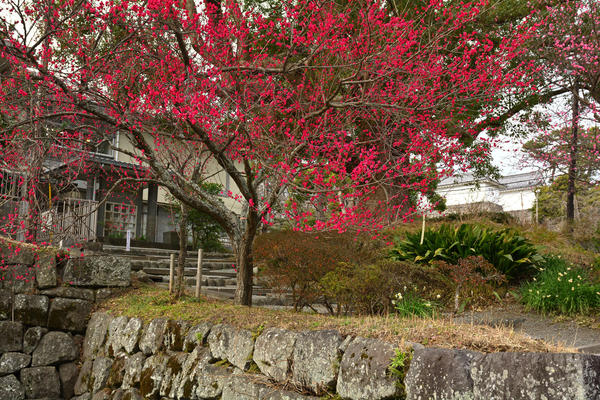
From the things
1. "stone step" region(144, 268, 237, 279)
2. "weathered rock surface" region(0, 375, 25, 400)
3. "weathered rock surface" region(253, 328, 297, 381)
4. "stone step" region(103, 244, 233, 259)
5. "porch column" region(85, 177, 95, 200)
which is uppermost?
"porch column" region(85, 177, 95, 200)

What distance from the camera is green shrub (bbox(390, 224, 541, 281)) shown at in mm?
8023

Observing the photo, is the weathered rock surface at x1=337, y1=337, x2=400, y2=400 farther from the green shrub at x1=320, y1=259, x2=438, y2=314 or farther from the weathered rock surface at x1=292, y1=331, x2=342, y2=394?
the green shrub at x1=320, y1=259, x2=438, y2=314

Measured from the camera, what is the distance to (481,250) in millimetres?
8070

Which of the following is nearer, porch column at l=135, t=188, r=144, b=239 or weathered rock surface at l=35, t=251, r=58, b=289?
weathered rock surface at l=35, t=251, r=58, b=289

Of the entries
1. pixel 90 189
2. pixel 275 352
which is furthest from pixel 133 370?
pixel 90 189

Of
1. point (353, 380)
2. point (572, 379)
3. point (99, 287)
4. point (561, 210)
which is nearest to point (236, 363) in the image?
point (353, 380)

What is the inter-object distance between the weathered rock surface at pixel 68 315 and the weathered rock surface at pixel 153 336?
176 cm

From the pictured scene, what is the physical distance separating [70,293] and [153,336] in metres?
2.22

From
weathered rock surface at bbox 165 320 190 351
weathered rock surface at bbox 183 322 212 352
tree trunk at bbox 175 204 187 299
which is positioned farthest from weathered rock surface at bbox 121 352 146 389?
tree trunk at bbox 175 204 187 299

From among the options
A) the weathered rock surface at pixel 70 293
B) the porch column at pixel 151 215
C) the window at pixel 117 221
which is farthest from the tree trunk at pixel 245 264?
the porch column at pixel 151 215

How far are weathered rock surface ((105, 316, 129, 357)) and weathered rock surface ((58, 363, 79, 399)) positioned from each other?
86 cm

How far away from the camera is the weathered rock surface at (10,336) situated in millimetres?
6758

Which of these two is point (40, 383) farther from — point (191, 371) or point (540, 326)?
point (540, 326)

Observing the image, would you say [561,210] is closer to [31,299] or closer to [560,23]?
[560,23]
